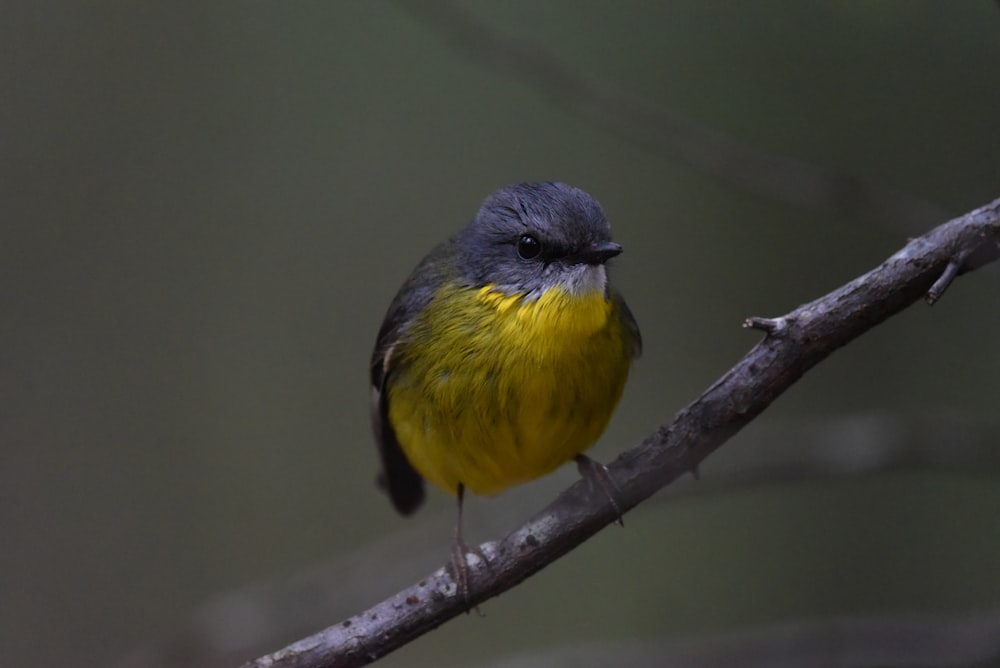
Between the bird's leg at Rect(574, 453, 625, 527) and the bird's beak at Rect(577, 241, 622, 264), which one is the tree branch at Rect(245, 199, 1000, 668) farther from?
the bird's beak at Rect(577, 241, 622, 264)

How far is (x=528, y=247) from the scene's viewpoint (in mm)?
3816

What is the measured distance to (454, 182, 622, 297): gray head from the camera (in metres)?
3.71

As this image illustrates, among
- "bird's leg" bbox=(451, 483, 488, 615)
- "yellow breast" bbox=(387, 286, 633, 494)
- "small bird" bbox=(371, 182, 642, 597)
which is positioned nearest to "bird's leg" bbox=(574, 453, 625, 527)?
"small bird" bbox=(371, 182, 642, 597)

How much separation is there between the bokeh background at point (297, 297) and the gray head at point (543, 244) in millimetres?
Result: 2947

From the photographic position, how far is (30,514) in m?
7.16

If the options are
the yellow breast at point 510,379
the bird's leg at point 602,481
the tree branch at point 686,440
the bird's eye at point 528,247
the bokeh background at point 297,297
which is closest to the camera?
the tree branch at point 686,440

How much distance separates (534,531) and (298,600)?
6.98 feet

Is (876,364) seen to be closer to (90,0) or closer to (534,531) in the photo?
(534,531)

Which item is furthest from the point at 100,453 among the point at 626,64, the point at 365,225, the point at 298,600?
the point at 626,64

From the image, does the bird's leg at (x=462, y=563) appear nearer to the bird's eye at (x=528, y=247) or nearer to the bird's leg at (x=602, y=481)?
the bird's leg at (x=602, y=481)

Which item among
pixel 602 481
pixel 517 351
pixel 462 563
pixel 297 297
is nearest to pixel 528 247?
pixel 517 351

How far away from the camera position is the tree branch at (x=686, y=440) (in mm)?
2912

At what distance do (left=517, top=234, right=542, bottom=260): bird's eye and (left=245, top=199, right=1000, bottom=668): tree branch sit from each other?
0.77 metres

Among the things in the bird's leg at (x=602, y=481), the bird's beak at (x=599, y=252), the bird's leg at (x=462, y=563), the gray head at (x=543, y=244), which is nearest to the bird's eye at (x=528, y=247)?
the gray head at (x=543, y=244)
